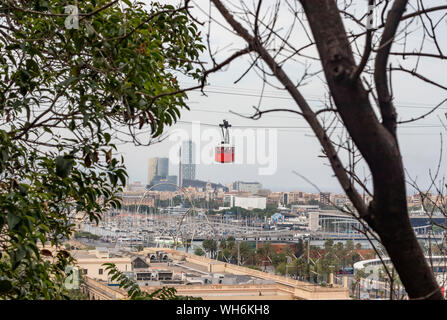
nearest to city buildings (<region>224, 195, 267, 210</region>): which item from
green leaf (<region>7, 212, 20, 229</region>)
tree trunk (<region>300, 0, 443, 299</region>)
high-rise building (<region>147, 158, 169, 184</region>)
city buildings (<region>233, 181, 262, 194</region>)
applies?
city buildings (<region>233, 181, 262, 194</region>)

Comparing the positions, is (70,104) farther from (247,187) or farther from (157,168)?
(247,187)

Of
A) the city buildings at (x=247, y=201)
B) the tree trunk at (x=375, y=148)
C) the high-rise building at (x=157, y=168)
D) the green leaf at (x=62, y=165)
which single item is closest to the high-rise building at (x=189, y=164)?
the high-rise building at (x=157, y=168)

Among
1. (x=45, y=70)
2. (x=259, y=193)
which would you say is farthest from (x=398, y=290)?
(x=259, y=193)

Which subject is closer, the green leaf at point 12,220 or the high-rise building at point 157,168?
the green leaf at point 12,220

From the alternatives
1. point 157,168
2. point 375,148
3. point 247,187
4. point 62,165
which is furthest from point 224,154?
point 247,187

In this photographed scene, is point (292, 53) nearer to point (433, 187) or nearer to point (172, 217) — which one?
point (433, 187)

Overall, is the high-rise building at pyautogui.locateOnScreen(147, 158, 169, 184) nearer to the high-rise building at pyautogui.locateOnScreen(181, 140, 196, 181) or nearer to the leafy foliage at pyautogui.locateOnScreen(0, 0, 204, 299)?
the high-rise building at pyautogui.locateOnScreen(181, 140, 196, 181)

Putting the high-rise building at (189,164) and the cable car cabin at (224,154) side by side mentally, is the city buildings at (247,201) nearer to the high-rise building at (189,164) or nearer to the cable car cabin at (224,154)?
the high-rise building at (189,164)
